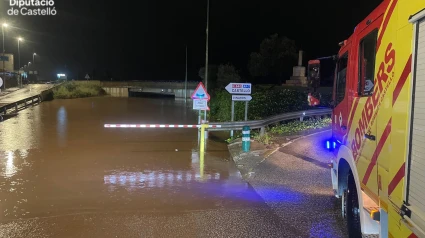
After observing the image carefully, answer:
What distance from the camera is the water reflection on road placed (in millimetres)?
6391

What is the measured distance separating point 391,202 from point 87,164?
8158mm

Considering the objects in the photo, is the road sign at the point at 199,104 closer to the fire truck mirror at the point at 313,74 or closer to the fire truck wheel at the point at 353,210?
the fire truck mirror at the point at 313,74

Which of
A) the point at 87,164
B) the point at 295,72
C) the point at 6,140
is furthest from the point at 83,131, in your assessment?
the point at 295,72

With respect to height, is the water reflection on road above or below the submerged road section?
below

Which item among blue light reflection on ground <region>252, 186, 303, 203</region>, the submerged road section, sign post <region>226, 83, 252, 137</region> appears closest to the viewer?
the submerged road section

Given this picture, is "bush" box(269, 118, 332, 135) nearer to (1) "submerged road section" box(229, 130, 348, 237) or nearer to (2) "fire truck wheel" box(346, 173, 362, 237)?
(1) "submerged road section" box(229, 130, 348, 237)

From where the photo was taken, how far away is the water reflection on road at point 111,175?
252 inches

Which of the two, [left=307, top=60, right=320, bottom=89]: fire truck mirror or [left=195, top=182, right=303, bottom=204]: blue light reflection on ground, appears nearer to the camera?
[left=307, top=60, right=320, bottom=89]: fire truck mirror

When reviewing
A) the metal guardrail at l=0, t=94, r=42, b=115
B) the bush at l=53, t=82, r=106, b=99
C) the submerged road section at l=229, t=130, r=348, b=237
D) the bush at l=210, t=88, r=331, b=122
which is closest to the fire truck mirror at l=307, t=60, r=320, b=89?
the submerged road section at l=229, t=130, r=348, b=237

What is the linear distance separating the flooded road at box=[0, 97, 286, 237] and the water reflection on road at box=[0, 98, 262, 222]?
0.02 m

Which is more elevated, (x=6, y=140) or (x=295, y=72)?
(x=295, y=72)

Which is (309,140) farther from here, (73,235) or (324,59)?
(73,235)

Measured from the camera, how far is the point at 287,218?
18.6 ft

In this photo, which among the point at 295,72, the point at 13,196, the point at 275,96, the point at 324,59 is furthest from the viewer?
the point at 295,72
